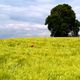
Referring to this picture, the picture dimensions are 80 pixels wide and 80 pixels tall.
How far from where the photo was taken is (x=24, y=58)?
740 inches

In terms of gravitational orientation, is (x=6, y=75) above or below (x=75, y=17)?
below

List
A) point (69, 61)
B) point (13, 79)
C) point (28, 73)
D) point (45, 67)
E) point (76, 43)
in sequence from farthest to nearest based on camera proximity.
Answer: point (76, 43) → point (69, 61) → point (45, 67) → point (28, 73) → point (13, 79)

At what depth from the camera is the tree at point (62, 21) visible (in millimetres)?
66188

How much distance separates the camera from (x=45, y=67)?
15.4 meters

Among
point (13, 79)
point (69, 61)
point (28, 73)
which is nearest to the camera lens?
point (13, 79)

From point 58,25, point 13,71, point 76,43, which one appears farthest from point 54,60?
point 58,25

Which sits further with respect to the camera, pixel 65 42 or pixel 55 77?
pixel 65 42

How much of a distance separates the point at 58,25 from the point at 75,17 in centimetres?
552

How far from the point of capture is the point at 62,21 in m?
68.1

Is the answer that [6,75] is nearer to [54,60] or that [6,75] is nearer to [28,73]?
[28,73]

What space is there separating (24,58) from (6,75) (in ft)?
19.1

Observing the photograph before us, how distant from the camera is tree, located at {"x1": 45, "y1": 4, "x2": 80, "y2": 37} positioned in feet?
217

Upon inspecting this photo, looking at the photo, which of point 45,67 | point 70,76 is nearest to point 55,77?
point 70,76

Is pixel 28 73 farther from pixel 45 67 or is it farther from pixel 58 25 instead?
pixel 58 25
